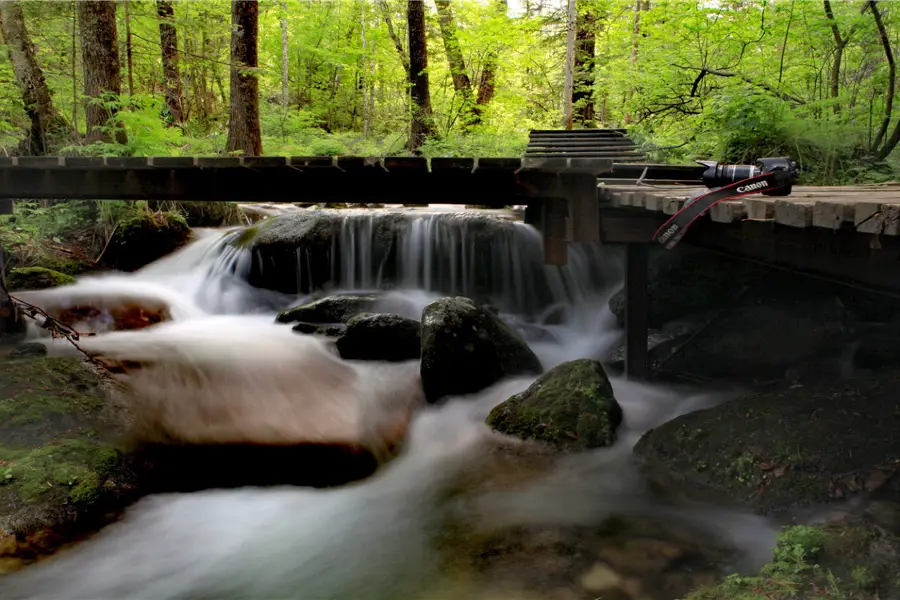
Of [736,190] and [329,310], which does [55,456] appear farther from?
[736,190]

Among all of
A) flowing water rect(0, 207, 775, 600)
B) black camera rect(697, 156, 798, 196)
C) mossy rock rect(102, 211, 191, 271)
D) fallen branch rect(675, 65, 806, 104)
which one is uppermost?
fallen branch rect(675, 65, 806, 104)

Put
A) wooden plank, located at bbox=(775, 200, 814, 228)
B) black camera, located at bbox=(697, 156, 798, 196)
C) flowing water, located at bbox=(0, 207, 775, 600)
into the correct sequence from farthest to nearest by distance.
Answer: flowing water, located at bbox=(0, 207, 775, 600)
black camera, located at bbox=(697, 156, 798, 196)
wooden plank, located at bbox=(775, 200, 814, 228)

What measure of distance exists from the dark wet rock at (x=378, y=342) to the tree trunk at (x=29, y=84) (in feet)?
25.5

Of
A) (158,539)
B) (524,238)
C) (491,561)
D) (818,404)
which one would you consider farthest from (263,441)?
(524,238)

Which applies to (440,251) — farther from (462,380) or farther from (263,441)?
(263,441)

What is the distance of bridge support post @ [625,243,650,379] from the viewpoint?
313 inches

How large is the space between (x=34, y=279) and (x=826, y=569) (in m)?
12.6

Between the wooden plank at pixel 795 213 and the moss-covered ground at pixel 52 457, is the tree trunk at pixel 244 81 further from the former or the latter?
the wooden plank at pixel 795 213

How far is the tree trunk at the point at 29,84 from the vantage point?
1159cm

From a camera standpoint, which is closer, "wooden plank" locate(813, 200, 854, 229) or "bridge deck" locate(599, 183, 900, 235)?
"bridge deck" locate(599, 183, 900, 235)

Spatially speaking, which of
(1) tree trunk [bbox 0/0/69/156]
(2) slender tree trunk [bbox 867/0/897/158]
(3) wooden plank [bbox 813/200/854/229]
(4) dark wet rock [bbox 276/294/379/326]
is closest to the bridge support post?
(2) slender tree trunk [bbox 867/0/897/158]

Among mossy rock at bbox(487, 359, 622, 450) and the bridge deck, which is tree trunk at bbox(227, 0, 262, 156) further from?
the bridge deck

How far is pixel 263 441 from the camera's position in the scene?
712cm

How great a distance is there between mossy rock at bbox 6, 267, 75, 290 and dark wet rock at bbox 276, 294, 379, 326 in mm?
4152
